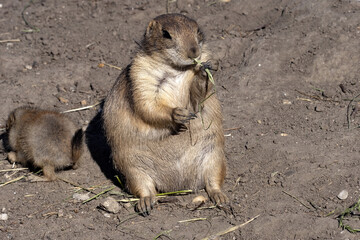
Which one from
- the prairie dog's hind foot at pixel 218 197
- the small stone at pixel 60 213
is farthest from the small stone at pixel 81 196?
the prairie dog's hind foot at pixel 218 197

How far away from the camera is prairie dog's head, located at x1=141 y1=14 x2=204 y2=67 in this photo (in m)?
4.53

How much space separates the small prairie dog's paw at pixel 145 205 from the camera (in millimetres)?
4953

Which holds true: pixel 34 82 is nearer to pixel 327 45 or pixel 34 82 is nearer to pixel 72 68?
pixel 72 68

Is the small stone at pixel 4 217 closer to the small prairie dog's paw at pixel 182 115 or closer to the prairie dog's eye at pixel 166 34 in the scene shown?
the small prairie dog's paw at pixel 182 115

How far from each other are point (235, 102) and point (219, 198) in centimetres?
166

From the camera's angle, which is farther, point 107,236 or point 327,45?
point 327,45

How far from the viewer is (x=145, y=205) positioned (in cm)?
498

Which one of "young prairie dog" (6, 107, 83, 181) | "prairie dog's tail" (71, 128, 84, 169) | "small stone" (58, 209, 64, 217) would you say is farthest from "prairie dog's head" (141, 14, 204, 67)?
"small stone" (58, 209, 64, 217)

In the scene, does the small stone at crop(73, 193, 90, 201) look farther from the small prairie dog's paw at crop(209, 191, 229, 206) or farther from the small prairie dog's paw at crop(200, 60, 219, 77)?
the small prairie dog's paw at crop(200, 60, 219, 77)

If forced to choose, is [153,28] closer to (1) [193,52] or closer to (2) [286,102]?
(1) [193,52]

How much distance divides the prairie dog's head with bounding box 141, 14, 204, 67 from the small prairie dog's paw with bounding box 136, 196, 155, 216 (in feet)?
→ 4.13

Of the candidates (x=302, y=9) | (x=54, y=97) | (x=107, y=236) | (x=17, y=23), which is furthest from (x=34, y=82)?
(x=302, y=9)

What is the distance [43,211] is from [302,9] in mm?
4157

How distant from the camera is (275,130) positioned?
19.5ft
